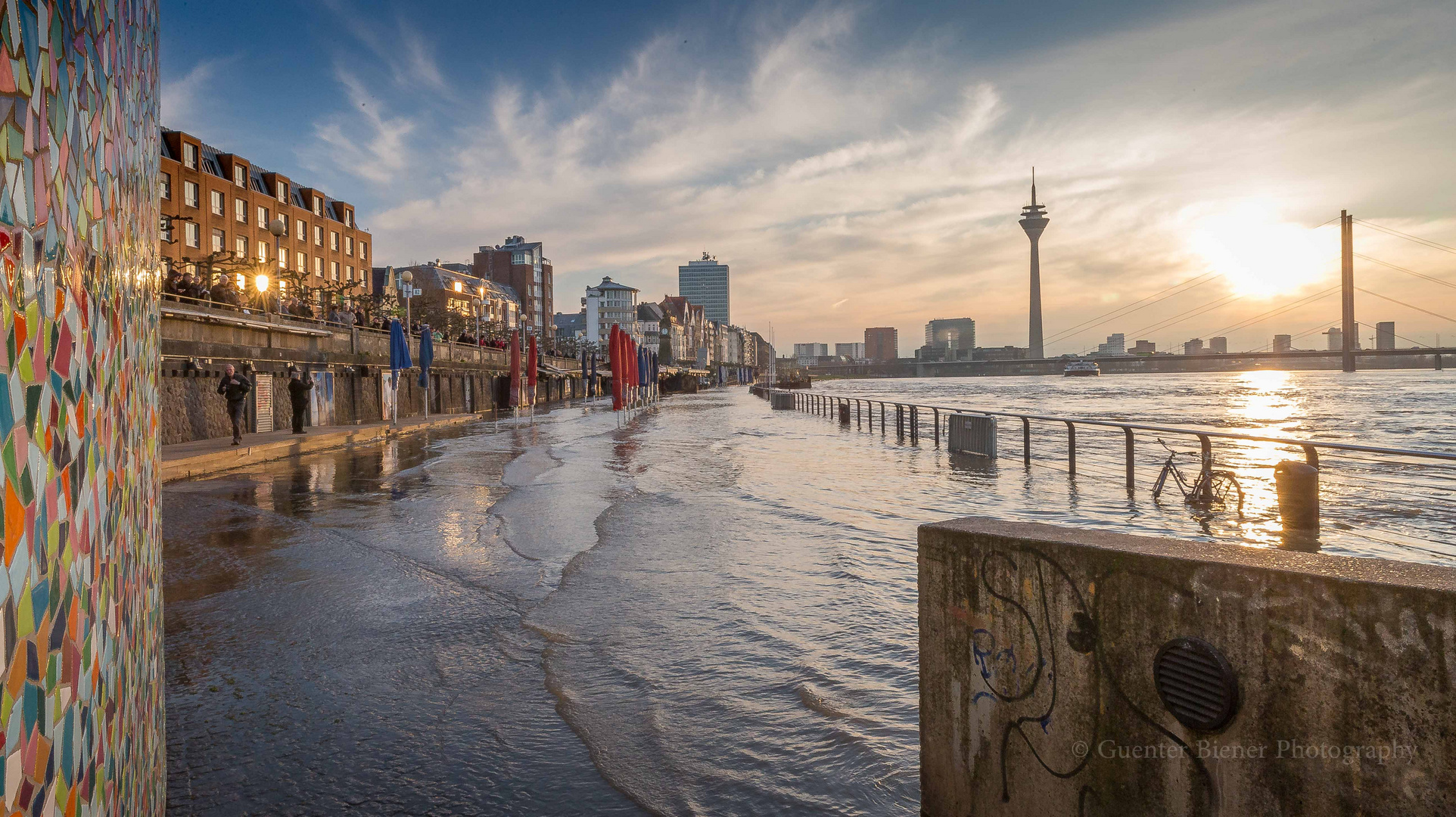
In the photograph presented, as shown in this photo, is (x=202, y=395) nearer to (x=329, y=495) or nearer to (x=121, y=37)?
(x=329, y=495)

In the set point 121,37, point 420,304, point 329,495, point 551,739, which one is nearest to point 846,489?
point 329,495

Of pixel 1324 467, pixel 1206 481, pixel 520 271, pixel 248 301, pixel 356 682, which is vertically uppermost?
pixel 520 271

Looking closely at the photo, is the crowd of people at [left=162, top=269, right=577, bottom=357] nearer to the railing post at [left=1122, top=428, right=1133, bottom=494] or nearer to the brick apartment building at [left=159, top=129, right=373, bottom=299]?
the brick apartment building at [left=159, top=129, right=373, bottom=299]

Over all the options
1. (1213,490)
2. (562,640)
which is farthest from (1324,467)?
(562,640)

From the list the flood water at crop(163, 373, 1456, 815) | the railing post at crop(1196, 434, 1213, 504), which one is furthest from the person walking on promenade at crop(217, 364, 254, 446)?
the railing post at crop(1196, 434, 1213, 504)

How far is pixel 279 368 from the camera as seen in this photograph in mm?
24594

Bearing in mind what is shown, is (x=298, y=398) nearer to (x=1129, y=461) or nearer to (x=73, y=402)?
(x=1129, y=461)

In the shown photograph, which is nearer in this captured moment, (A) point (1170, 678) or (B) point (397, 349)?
(A) point (1170, 678)

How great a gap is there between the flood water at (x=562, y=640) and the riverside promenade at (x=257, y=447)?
2409mm

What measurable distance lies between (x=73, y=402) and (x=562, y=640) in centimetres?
444

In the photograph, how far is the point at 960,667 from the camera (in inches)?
117

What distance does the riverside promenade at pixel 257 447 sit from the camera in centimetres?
1484

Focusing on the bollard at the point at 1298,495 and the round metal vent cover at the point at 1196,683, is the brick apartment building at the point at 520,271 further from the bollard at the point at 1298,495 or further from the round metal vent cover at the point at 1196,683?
the round metal vent cover at the point at 1196,683

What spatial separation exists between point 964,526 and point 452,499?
1004 cm
